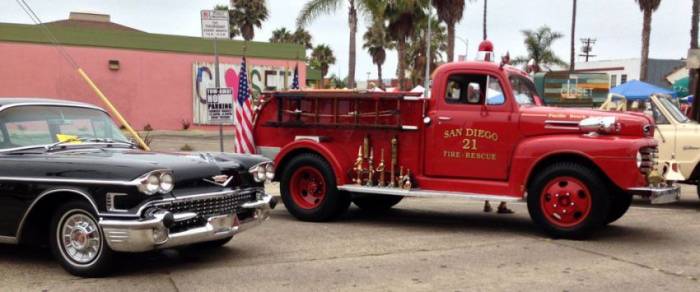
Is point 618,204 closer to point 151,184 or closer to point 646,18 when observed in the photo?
point 151,184

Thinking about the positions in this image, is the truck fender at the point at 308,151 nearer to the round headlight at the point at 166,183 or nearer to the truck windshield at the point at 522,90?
the truck windshield at the point at 522,90

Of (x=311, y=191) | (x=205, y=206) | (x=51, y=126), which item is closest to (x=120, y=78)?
(x=311, y=191)

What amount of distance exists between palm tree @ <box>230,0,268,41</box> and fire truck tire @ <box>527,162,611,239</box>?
45769 mm

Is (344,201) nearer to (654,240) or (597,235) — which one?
(597,235)

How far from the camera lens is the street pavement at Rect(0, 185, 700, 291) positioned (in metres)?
5.80


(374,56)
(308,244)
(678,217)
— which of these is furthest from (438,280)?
(374,56)

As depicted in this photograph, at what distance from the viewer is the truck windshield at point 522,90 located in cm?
849

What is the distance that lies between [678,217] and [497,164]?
3352mm

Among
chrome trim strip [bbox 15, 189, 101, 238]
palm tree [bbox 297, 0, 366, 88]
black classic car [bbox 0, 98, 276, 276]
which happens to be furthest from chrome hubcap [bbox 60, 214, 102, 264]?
palm tree [bbox 297, 0, 366, 88]

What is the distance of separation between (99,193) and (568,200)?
4.95 m

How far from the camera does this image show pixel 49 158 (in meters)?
5.98

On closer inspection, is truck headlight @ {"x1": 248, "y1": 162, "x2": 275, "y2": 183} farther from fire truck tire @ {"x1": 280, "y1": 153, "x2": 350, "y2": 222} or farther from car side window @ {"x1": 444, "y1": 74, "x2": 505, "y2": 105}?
car side window @ {"x1": 444, "y1": 74, "x2": 505, "y2": 105}

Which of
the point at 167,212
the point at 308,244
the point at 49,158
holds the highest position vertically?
the point at 49,158

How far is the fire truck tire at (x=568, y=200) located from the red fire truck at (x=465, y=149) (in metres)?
0.01
